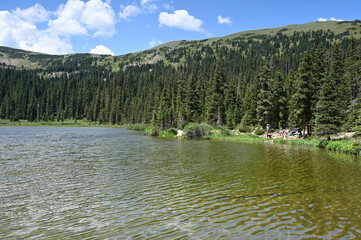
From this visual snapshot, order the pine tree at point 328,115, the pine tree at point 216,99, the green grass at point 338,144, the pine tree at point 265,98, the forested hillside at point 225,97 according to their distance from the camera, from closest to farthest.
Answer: the green grass at point 338,144
the pine tree at point 328,115
the forested hillside at point 225,97
the pine tree at point 265,98
the pine tree at point 216,99

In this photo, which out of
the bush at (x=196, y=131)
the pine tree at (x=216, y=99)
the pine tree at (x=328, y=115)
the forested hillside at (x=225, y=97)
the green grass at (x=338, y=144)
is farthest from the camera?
the pine tree at (x=216, y=99)

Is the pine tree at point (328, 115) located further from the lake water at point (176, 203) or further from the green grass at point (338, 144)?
the lake water at point (176, 203)

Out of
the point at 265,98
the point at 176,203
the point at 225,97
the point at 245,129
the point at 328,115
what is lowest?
the point at 176,203

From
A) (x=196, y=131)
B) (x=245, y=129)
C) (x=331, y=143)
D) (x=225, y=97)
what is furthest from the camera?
(x=225, y=97)

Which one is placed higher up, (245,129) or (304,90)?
(304,90)

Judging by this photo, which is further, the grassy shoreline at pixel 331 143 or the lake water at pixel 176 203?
the grassy shoreline at pixel 331 143

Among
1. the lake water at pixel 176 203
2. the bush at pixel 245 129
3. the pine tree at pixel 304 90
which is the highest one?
the pine tree at pixel 304 90

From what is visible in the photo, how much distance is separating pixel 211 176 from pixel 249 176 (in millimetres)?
2593

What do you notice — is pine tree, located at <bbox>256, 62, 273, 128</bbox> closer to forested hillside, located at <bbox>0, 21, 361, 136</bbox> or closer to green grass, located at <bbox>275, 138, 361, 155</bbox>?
forested hillside, located at <bbox>0, 21, 361, 136</bbox>

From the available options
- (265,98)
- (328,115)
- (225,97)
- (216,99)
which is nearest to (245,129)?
(265,98)

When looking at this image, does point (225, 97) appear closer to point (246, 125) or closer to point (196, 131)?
point (246, 125)

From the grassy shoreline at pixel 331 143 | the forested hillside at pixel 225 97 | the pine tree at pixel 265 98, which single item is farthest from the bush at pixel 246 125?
the grassy shoreline at pixel 331 143

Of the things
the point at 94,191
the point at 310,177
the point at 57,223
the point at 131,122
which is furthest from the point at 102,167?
the point at 131,122

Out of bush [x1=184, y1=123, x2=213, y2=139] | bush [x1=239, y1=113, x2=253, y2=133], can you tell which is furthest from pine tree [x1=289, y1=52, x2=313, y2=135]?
bush [x1=184, y1=123, x2=213, y2=139]
